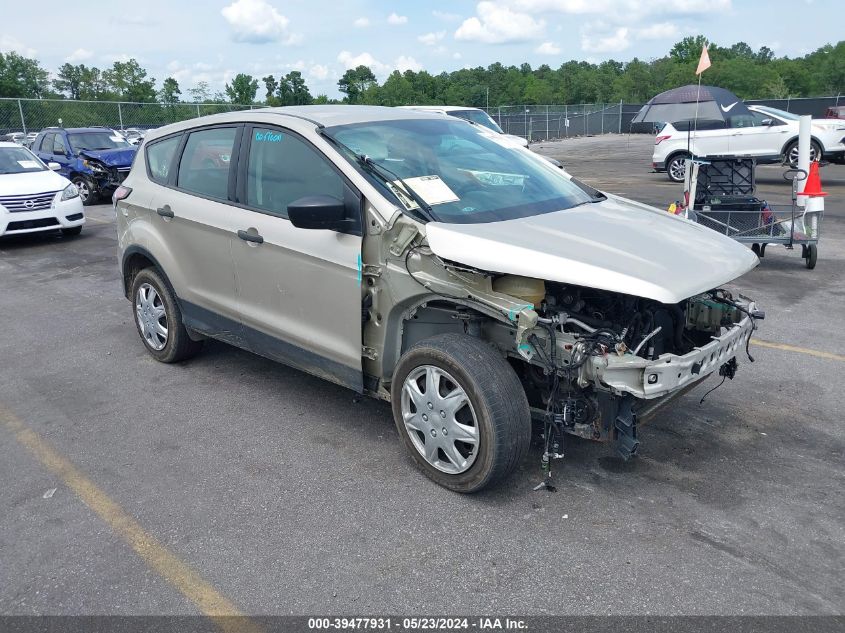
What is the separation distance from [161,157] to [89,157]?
11782 millimetres

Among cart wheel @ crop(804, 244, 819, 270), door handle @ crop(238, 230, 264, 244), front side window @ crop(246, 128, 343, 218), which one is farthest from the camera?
cart wheel @ crop(804, 244, 819, 270)

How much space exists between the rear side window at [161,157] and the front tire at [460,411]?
8.81 feet

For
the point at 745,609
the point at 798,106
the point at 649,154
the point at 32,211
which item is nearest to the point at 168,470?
the point at 745,609

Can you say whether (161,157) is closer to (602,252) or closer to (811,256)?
(602,252)

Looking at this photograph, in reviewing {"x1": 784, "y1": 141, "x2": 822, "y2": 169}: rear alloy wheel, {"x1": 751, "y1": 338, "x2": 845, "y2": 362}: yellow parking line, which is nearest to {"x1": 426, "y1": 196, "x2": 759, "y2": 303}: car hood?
{"x1": 751, "y1": 338, "x2": 845, "y2": 362}: yellow parking line

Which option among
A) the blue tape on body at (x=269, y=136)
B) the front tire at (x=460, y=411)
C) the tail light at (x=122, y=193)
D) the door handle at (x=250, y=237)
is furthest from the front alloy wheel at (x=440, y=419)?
the tail light at (x=122, y=193)

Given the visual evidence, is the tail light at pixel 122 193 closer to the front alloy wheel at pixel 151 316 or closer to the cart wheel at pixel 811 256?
the front alloy wheel at pixel 151 316

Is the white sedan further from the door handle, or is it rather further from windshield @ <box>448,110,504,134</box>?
windshield @ <box>448,110,504,134</box>

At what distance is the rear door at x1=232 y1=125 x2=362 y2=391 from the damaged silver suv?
12 millimetres

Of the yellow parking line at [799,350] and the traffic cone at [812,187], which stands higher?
the traffic cone at [812,187]

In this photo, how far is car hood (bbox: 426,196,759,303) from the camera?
3.21m

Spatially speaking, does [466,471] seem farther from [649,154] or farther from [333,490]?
[649,154]

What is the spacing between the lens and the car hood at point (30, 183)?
35.8ft

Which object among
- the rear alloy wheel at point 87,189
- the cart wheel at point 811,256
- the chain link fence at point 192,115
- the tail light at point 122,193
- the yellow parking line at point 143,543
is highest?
the chain link fence at point 192,115
